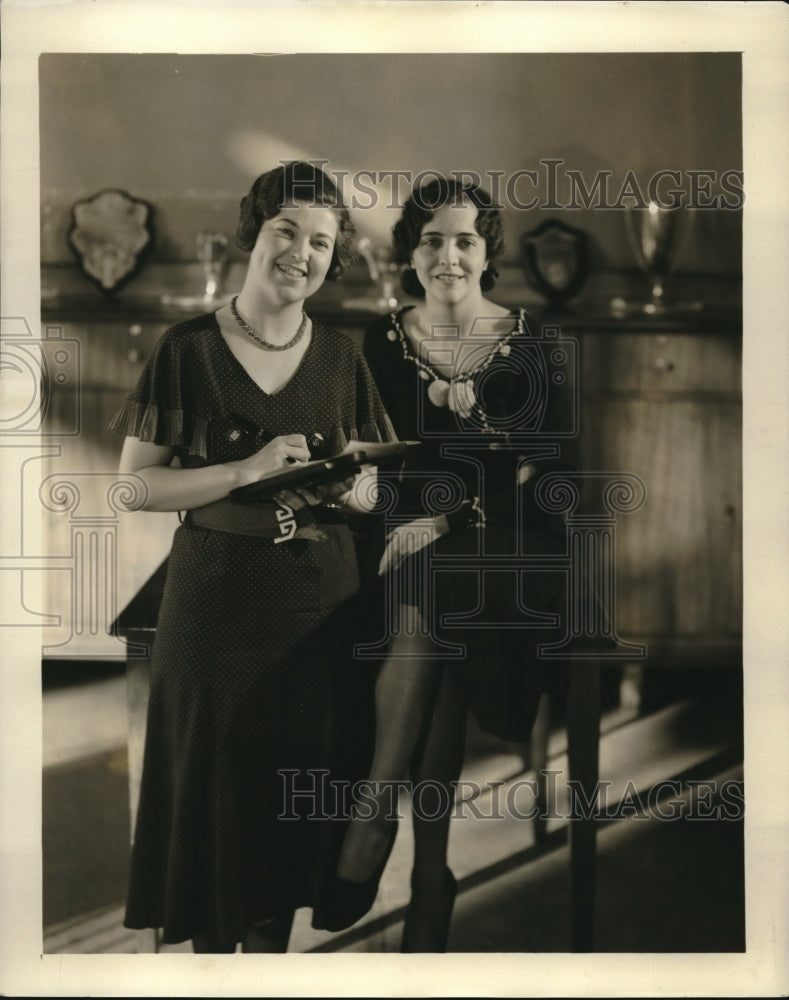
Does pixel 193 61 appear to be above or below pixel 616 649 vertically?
above

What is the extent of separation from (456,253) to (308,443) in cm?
46

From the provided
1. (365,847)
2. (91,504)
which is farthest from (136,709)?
(365,847)

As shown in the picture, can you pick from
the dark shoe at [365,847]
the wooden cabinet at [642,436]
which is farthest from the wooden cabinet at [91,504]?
the dark shoe at [365,847]

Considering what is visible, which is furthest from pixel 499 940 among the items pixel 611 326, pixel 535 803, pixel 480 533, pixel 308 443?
pixel 611 326

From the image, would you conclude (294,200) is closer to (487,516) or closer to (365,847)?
(487,516)

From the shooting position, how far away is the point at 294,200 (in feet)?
5.81

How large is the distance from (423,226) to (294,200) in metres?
0.25

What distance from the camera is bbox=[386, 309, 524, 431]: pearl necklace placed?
178 centimetres

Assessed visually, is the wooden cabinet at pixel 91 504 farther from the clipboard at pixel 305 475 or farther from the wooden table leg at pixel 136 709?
the clipboard at pixel 305 475

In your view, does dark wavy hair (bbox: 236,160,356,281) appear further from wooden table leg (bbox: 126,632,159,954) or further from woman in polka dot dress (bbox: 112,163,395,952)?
wooden table leg (bbox: 126,632,159,954)

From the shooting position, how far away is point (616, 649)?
1.81 meters

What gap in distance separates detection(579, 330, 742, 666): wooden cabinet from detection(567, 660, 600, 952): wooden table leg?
131 mm

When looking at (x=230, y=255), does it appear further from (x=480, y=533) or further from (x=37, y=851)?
(x=37, y=851)

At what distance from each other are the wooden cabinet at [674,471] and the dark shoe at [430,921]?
607 mm
